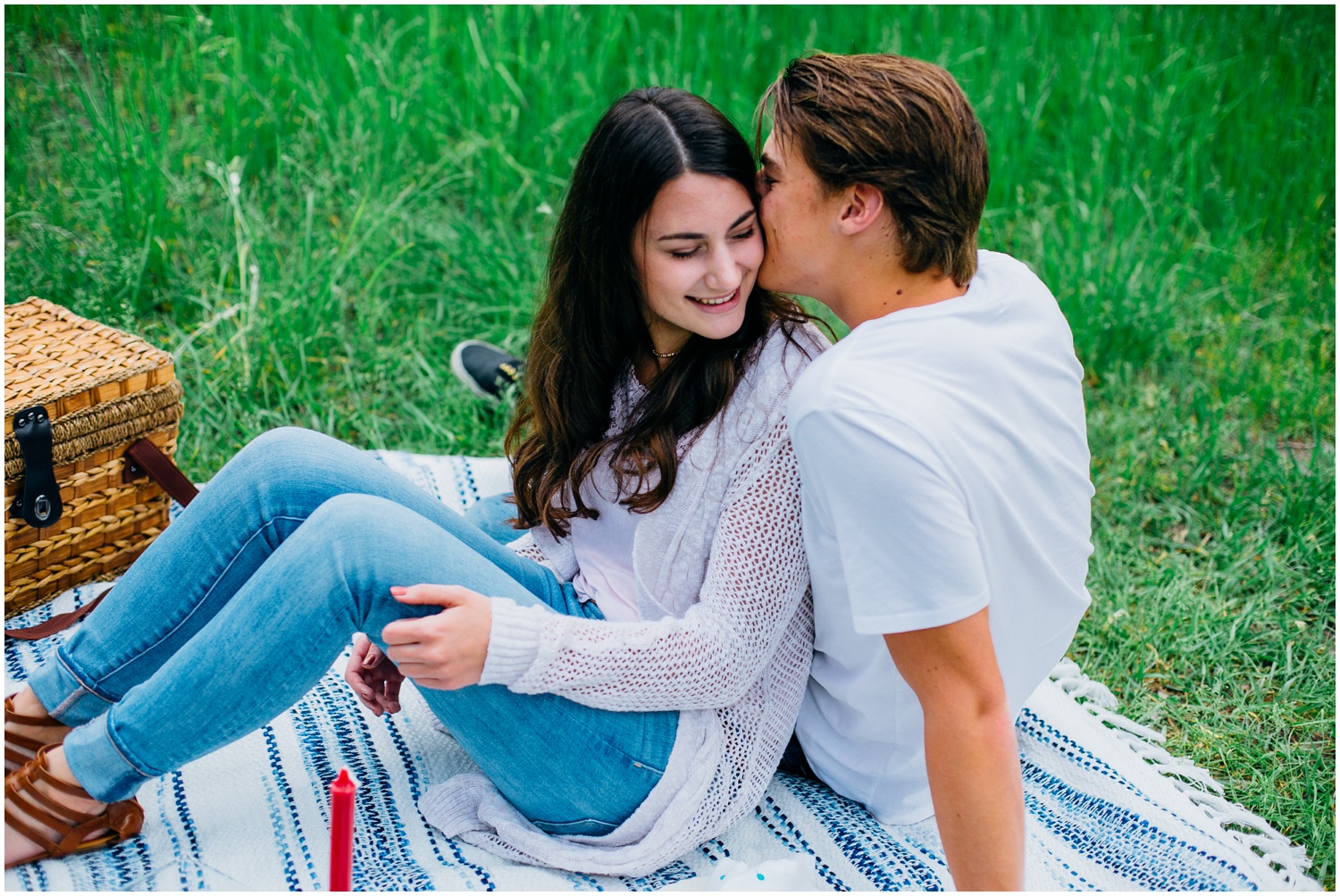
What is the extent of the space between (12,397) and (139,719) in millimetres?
993

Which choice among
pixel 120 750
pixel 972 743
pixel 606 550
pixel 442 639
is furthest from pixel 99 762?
pixel 972 743

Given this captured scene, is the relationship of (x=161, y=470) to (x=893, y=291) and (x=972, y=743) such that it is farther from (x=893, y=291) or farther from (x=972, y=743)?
(x=972, y=743)

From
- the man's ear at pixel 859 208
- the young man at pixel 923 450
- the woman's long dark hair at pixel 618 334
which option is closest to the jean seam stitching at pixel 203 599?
the woman's long dark hair at pixel 618 334

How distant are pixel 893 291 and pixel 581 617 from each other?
0.68 m

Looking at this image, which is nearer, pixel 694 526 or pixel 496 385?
pixel 694 526

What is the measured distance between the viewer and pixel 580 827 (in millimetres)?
1789

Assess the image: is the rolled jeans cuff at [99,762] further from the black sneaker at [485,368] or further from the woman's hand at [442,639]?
the black sneaker at [485,368]

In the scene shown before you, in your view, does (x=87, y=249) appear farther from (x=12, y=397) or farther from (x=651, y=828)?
(x=651, y=828)

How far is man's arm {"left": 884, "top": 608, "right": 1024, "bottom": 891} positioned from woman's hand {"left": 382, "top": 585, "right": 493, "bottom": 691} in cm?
56

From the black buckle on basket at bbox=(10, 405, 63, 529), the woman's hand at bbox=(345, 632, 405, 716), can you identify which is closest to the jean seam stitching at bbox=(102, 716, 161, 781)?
the woman's hand at bbox=(345, 632, 405, 716)

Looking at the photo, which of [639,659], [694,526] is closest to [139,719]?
[639,659]

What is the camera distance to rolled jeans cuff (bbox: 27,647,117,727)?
5.89 ft

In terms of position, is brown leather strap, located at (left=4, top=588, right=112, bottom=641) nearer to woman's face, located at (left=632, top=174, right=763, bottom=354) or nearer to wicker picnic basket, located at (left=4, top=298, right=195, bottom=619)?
wicker picnic basket, located at (left=4, top=298, right=195, bottom=619)

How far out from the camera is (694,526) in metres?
1.75
